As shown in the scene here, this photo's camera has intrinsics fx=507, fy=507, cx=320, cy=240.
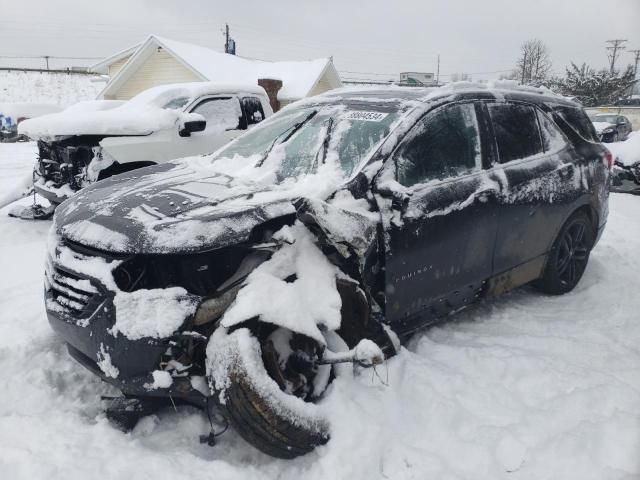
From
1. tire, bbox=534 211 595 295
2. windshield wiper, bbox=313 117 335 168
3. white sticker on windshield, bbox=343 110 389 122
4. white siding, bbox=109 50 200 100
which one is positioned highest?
white siding, bbox=109 50 200 100

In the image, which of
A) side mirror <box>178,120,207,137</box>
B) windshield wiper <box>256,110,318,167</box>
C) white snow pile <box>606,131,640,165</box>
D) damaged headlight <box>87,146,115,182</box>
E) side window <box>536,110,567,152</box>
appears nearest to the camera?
windshield wiper <box>256,110,318,167</box>

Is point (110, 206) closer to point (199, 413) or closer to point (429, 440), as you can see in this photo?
point (199, 413)

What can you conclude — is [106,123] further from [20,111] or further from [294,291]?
[20,111]

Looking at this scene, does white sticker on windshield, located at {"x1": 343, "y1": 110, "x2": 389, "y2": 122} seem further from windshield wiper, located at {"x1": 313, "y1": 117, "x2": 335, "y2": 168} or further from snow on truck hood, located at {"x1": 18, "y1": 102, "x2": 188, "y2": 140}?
snow on truck hood, located at {"x1": 18, "y1": 102, "x2": 188, "y2": 140}

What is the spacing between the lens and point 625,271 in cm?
507

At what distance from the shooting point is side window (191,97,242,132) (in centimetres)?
733

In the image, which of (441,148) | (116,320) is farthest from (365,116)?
(116,320)

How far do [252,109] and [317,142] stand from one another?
15.4ft

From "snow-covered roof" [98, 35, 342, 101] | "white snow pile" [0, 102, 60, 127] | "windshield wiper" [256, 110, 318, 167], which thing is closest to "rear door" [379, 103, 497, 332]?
"windshield wiper" [256, 110, 318, 167]

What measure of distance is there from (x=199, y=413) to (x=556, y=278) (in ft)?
10.4

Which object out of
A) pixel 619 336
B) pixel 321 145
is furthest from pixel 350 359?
pixel 619 336

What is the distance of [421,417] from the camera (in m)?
2.79

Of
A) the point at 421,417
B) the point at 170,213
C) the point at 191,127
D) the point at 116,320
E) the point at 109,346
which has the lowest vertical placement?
the point at 421,417

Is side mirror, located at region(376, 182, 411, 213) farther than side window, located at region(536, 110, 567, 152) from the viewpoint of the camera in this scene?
No
